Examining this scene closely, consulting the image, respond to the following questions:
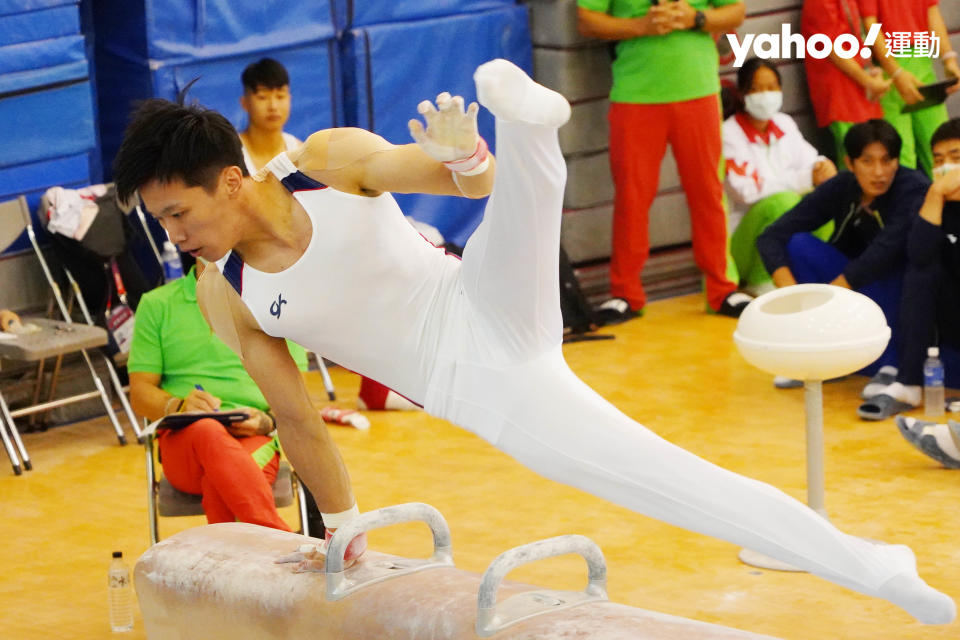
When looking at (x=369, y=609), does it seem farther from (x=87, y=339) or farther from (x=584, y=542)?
(x=87, y=339)

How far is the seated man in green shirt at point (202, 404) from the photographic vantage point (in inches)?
161

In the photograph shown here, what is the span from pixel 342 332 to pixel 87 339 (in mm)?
2938

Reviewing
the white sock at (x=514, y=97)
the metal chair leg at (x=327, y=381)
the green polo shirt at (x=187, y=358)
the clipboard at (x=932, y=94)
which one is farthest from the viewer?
the clipboard at (x=932, y=94)

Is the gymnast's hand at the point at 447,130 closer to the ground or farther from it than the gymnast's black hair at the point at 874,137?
farther from it

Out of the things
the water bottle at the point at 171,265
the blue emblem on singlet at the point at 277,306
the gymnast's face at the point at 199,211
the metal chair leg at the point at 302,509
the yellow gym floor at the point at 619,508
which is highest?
the gymnast's face at the point at 199,211

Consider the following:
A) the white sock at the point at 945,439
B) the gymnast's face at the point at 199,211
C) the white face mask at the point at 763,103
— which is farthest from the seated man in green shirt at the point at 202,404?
the white face mask at the point at 763,103

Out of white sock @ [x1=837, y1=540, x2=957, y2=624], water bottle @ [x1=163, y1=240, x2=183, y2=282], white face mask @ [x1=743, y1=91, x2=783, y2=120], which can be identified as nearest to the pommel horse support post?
white sock @ [x1=837, y1=540, x2=957, y2=624]

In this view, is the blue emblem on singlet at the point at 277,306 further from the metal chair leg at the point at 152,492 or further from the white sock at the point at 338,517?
the metal chair leg at the point at 152,492

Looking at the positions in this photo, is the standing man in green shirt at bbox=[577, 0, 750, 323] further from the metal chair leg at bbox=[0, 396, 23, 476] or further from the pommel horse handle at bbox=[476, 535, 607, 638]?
the pommel horse handle at bbox=[476, 535, 607, 638]

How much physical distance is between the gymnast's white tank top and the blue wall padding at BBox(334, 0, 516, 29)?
3830mm

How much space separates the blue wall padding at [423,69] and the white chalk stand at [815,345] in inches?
116

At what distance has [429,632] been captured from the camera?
284 cm

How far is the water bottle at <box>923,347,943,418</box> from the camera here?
5.55 m

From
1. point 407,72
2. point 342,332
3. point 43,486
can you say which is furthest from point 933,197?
point 43,486
